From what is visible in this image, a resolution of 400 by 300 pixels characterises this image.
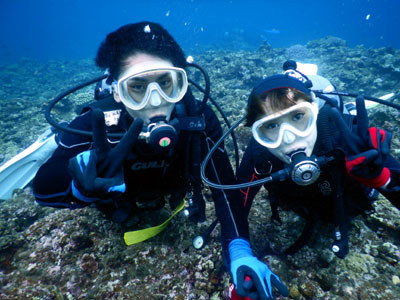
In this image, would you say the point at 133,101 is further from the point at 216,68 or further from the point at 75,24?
the point at 75,24

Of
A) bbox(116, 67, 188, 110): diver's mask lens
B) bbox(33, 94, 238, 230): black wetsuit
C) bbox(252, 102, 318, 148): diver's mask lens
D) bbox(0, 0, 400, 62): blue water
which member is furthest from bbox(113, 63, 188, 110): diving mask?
bbox(0, 0, 400, 62): blue water

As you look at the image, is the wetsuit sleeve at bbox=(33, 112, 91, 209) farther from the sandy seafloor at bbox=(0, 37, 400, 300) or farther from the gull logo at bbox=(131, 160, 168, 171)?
the sandy seafloor at bbox=(0, 37, 400, 300)

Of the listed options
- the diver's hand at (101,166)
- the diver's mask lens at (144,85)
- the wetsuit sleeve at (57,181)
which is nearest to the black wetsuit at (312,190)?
the diver's mask lens at (144,85)

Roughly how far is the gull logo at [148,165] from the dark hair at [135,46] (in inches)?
40.9

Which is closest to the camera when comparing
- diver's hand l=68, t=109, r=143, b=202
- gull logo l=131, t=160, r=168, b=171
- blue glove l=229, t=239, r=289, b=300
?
diver's hand l=68, t=109, r=143, b=202

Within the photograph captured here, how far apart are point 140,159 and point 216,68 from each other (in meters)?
12.4

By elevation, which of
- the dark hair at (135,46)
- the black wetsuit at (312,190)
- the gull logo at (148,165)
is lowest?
the black wetsuit at (312,190)

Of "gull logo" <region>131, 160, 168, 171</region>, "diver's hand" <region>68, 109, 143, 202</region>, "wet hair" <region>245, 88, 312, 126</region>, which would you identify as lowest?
"gull logo" <region>131, 160, 168, 171</region>

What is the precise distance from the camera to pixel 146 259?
8.00 feet

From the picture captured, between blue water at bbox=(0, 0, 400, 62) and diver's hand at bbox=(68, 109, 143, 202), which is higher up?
blue water at bbox=(0, 0, 400, 62)

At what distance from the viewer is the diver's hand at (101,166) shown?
58.7 inches

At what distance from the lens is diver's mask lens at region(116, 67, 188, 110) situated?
208 cm

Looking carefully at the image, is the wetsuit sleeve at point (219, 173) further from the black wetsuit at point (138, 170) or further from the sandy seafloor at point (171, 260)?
the sandy seafloor at point (171, 260)

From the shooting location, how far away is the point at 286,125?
1.96 meters
